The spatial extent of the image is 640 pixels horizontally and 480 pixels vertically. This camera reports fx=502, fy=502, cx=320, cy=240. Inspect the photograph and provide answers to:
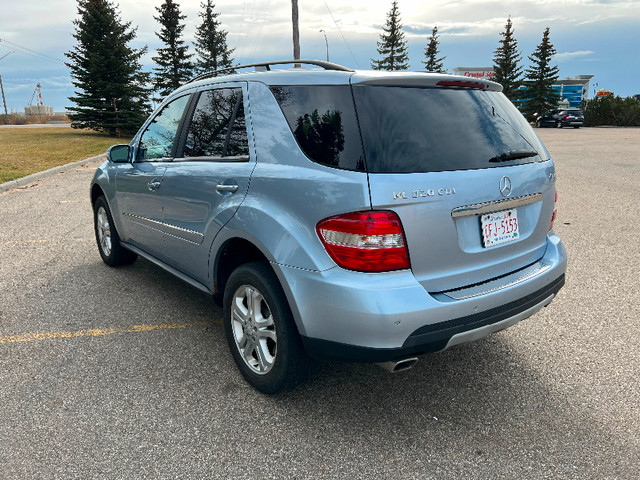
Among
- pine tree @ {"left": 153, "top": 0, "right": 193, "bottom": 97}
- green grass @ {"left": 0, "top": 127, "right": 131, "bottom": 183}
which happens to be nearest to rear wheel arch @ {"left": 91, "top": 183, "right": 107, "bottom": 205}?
green grass @ {"left": 0, "top": 127, "right": 131, "bottom": 183}

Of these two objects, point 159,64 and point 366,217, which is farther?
point 159,64

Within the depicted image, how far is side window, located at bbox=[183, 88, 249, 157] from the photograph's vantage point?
310 cm

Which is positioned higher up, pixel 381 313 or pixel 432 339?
pixel 381 313

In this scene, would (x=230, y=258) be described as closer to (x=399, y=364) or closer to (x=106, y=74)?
(x=399, y=364)

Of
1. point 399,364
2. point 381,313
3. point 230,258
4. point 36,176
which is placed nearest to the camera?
point 381,313

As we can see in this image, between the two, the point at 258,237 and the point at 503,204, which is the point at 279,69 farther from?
the point at 503,204

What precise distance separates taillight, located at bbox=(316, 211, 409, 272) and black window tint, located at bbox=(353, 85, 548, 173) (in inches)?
9.3

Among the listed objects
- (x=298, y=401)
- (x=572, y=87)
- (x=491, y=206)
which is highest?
(x=572, y=87)

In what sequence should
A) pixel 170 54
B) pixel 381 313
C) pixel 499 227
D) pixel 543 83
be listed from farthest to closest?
pixel 543 83 → pixel 170 54 → pixel 499 227 → pixel 381 313

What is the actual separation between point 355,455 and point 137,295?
288cm

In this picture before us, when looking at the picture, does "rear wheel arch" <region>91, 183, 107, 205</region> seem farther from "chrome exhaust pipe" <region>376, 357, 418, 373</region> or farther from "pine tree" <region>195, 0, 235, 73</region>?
"pine tree" <region>195, 0, 235, 73</region>

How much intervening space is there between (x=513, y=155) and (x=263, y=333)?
1.72 metres

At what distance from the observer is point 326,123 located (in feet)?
8.31

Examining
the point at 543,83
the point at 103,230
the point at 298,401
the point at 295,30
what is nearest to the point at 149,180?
the point at 103,230
